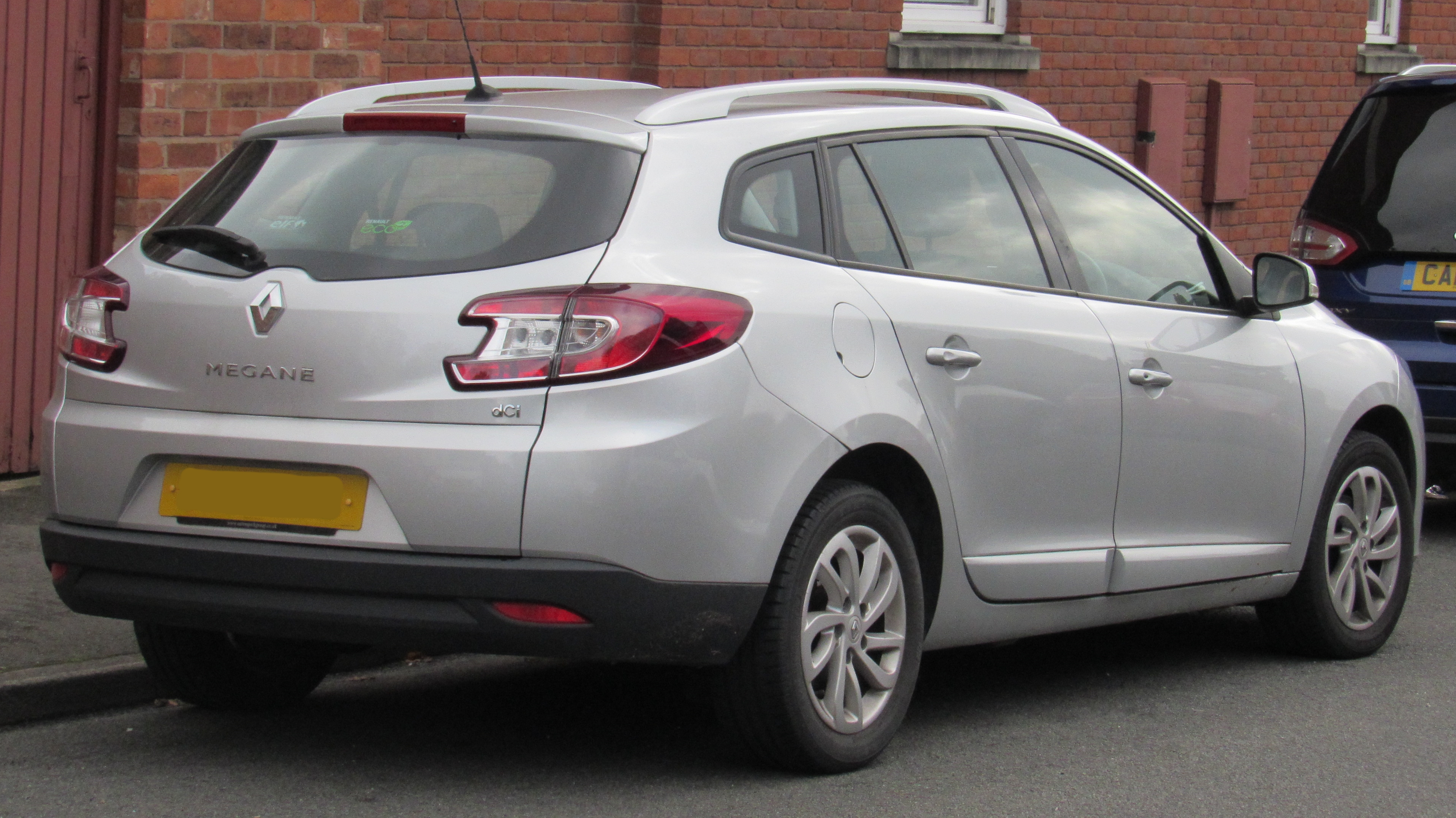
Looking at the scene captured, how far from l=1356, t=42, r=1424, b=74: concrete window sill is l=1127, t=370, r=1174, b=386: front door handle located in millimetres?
10585

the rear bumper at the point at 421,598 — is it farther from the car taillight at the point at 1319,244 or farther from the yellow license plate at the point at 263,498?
the car taillight at the point at 1319,244

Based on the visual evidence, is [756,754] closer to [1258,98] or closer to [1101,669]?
[1101,669]

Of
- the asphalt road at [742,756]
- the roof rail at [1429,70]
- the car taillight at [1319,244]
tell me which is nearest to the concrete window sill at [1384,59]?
the roof rail at [1429,70]

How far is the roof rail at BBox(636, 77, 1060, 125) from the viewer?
176 inches

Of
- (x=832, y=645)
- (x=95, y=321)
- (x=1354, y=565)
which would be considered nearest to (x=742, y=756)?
(x=832, y=645)

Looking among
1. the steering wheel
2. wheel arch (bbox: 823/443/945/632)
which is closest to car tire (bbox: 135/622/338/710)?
wheel arch (bbox: 823/443/945/632)

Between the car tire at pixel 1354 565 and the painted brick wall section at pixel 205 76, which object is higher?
the painted brick wall section at pixel 205 76

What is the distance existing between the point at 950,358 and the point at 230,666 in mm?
1973

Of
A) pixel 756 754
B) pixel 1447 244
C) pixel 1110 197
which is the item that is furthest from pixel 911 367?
pixel 1447 244

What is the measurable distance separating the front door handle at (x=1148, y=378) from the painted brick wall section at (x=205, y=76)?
3771 millimetres

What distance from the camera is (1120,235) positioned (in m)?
5.55

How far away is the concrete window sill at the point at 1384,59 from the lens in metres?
15.1

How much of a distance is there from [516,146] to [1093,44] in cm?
912

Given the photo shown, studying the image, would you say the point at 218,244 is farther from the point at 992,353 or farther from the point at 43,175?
the point at 43,175
